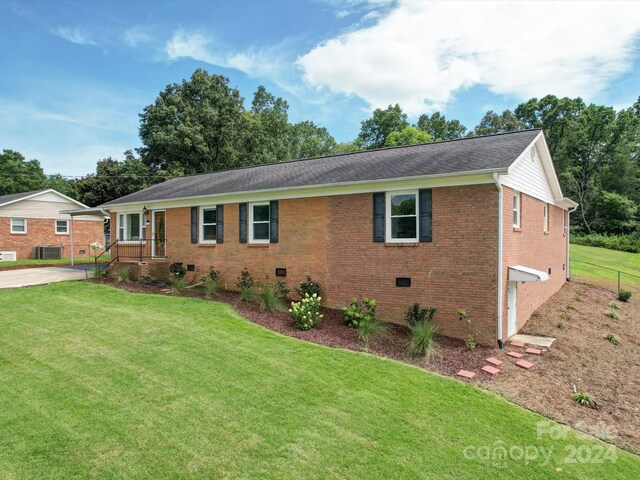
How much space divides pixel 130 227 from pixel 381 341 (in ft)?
44.4

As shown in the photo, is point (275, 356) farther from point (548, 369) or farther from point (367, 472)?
point (548, 369)

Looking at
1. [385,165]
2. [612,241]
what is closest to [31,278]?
[385,165]

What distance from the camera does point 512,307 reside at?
9.35 m

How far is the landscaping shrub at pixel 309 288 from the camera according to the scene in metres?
10.8

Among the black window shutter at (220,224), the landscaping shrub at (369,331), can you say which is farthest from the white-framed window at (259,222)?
the landscaping shrub at (369,331)

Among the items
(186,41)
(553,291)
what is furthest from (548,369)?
(186,41)

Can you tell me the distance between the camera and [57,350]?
6766mm

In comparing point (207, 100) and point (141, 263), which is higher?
point (207, 100)

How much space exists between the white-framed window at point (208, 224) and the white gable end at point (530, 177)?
9617 mm

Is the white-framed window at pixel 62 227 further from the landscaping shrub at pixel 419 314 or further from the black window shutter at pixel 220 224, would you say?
the landscaping shrub at pixel 419 314

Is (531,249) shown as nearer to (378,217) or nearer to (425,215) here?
(425,215)

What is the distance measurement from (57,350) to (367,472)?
6.07m

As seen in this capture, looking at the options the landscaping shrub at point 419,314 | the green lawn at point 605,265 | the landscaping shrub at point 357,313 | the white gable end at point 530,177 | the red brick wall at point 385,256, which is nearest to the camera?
the red brick wall at point 385,256

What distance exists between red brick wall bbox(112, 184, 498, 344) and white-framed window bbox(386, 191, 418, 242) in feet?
0.97
